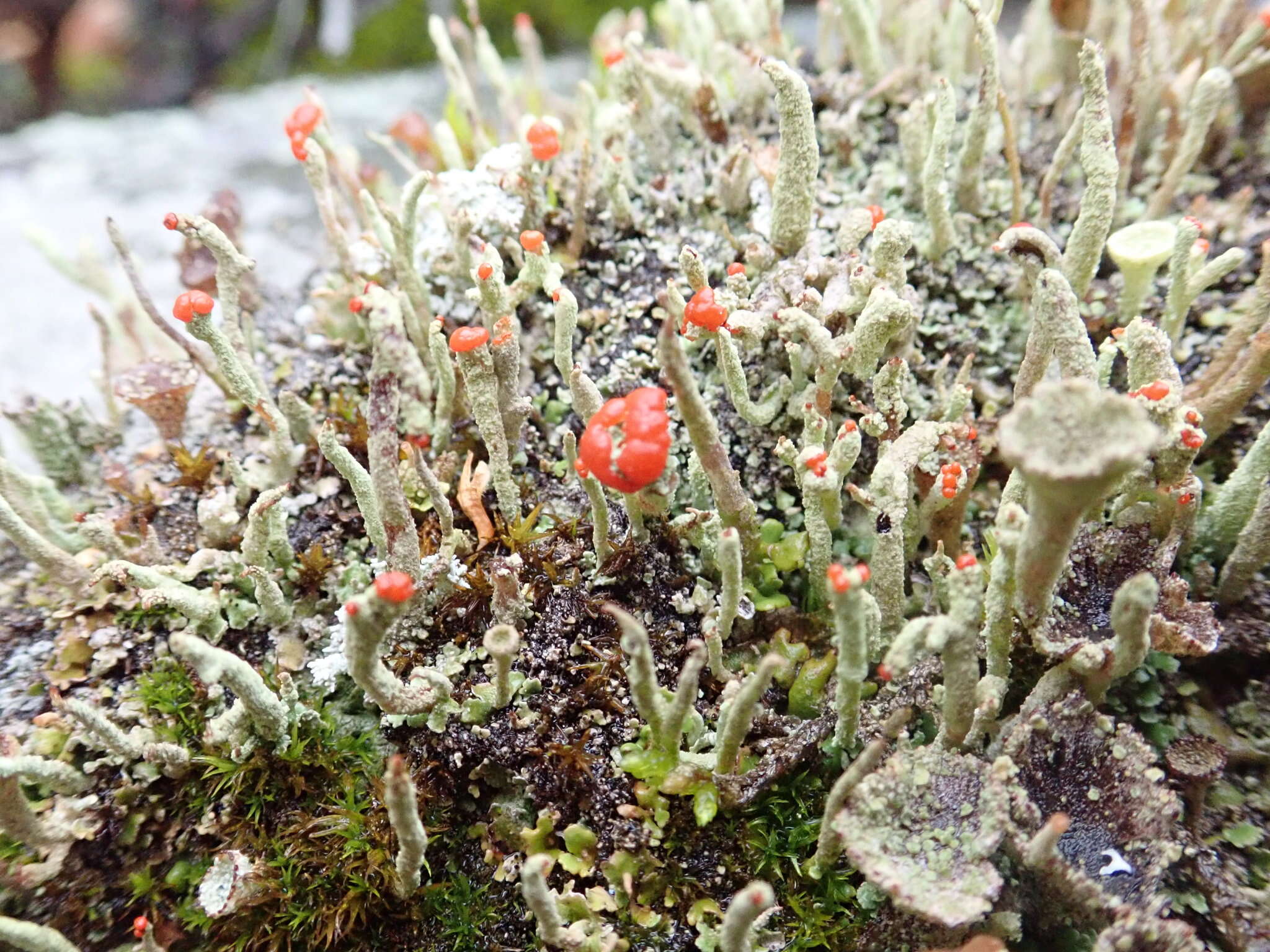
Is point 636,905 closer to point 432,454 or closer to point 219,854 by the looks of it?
point 219,854

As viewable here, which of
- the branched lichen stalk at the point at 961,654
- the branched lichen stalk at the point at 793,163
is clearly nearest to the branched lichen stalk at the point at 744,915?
the branched lichen stalk at the point at 961,654

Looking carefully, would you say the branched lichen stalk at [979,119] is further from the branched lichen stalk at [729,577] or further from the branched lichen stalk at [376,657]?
the branched lichen stalk at [376,657]

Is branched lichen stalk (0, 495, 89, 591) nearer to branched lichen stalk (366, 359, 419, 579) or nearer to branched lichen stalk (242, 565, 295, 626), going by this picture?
branched lichen stalk (242, 565, 295, 626)

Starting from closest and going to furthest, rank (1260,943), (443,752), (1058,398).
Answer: (1058,398) < (1260,943) < (443,752)

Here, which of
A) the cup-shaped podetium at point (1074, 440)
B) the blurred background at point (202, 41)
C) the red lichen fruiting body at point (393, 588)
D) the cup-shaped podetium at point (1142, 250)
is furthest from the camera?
the blurred background at point (202, 41)

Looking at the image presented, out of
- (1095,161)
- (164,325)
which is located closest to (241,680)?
(164,325)

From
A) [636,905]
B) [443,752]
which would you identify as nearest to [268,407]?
[443,752]

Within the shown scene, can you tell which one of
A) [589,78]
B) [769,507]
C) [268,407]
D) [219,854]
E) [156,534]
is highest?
[589,78]
